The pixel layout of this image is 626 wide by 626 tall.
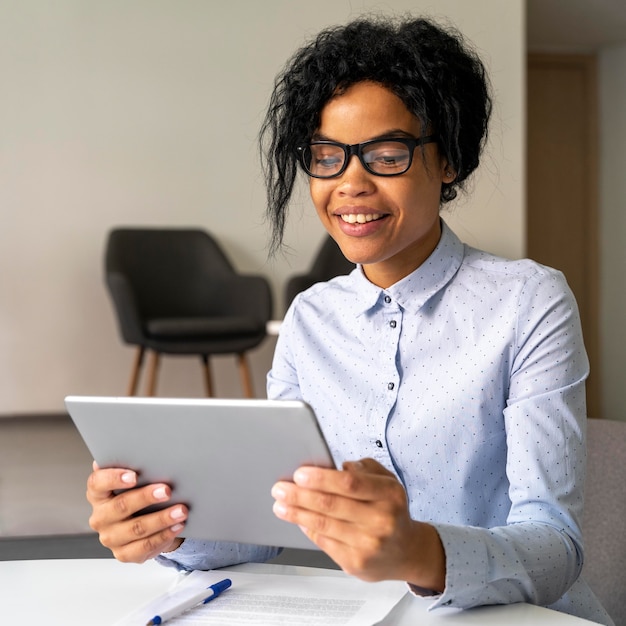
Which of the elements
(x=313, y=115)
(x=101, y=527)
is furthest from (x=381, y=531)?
(x=313, y=115)

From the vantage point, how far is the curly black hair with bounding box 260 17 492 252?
1228 millimetres

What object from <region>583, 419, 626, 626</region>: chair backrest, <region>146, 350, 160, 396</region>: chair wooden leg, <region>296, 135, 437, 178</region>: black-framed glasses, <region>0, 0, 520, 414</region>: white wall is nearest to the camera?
<region>296, 135, 437, 178</region>: black-framed glasses

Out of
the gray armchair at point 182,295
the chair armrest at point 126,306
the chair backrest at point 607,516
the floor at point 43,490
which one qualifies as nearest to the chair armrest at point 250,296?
the gray armchair at point 182,295

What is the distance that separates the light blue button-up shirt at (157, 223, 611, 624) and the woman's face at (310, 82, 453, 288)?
67 mm

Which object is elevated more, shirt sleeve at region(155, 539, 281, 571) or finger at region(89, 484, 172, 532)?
finger at region(89, 484, 172, 532)

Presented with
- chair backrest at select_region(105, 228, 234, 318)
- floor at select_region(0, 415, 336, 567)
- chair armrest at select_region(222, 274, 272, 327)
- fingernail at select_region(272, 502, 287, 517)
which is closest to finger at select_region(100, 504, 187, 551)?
fingernail at select_region(272, 502, 287, 517)

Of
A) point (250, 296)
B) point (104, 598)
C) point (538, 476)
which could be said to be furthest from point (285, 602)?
point (250, 296)

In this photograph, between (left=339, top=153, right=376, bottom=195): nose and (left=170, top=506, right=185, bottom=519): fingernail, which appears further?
(left=339, top=153, right=376, bottom=195): nose

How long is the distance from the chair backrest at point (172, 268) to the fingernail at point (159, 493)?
4.53 m

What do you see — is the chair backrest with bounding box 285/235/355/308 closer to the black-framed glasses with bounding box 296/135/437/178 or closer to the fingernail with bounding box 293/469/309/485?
the black-framed glasses with bounding box 296/135/437/178

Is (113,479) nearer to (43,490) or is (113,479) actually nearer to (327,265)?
(43,490)

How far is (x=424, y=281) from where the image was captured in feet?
4.16

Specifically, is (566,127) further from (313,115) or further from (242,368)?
(313,115)

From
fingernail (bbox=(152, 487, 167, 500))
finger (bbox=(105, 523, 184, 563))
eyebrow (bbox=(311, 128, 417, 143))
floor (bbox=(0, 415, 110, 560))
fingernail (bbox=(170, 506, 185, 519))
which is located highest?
eyebrow (bbox=(311, 128, 417, 143))
